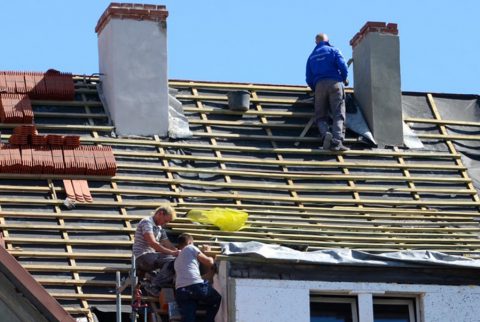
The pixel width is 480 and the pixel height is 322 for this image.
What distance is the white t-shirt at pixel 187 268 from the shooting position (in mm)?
21172

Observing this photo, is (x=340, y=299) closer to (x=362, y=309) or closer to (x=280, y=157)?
(x=362, y=309)

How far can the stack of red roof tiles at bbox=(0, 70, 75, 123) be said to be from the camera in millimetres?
25625

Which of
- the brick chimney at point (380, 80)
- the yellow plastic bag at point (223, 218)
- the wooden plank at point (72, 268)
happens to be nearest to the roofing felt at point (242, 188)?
the wooden plank at point (72, 268)

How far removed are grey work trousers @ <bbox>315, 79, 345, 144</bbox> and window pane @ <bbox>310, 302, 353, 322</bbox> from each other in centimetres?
500

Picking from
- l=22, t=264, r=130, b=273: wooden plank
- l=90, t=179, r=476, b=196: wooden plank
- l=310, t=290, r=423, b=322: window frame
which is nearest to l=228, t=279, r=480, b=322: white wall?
l=310, t=290, r=423, b=322: window frame

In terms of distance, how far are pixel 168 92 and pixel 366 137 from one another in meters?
3.15

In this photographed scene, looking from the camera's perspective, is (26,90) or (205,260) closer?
(205,260)

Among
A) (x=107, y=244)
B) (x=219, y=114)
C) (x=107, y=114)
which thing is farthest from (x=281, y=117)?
(x=107, y=244)

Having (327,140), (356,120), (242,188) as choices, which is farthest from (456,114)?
(242,188)

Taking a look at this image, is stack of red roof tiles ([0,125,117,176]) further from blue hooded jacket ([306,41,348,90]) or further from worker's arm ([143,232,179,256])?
blue hooded jacket ([306,41,348,90])

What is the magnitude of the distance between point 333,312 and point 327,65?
19.9 feet

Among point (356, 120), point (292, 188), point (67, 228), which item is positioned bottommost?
point (67, 228)

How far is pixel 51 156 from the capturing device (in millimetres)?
24734

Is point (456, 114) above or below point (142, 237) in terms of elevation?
above
